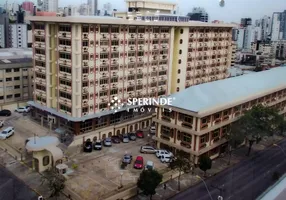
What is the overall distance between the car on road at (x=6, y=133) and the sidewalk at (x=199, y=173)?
30.4 feet

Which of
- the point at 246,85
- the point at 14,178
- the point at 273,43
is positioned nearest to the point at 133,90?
the point at 246,85

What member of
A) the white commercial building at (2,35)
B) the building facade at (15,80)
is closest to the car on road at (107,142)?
the building facade at (15,80)

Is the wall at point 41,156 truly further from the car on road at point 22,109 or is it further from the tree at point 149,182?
the car on road at point 22,109

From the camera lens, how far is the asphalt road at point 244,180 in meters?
14.2

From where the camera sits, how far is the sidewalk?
14430mm

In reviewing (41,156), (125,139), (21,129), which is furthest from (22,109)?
(41,156)

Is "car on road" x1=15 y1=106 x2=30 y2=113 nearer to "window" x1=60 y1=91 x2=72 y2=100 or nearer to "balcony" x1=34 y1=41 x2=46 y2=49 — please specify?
"balcony" x1=34 y1=41 x2=46 y2=49

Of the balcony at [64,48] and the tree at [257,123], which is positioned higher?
the balcony at [64,48]

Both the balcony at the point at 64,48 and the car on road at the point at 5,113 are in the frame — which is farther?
the car on road at the point at 5,113

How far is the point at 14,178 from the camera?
50.0 feet

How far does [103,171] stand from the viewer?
53.0ft

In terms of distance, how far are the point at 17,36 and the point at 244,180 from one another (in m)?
39.6

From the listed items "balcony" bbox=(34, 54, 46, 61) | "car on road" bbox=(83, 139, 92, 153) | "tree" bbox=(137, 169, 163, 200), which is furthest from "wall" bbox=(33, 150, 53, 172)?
"balcony" bbox=(34, 54, 46, 61)

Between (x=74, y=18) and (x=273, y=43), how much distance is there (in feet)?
156
